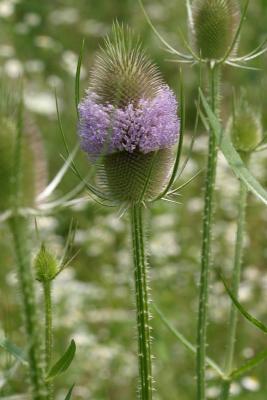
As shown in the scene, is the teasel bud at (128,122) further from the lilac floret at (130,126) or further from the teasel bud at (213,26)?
the teasel bud at (213,26)

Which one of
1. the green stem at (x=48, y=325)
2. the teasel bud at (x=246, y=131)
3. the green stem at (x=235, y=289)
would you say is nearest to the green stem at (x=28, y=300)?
the green stem at (x=48, y=325)

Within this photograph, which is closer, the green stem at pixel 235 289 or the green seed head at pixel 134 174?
the green seed head at pixel 134 174

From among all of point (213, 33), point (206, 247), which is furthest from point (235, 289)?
point (213, 33)

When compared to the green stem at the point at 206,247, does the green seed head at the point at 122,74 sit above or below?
above

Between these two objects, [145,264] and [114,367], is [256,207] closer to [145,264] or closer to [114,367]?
[114,367]

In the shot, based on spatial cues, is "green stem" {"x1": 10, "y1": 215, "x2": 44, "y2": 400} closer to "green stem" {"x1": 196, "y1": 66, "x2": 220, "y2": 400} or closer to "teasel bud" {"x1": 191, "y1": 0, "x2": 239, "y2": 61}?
"green stem" {"x1": 196, "y1": 66, "x2": 220, "y2": 400}

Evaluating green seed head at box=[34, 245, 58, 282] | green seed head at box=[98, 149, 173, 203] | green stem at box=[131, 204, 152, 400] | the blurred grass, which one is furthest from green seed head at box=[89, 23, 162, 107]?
the blurred grass
